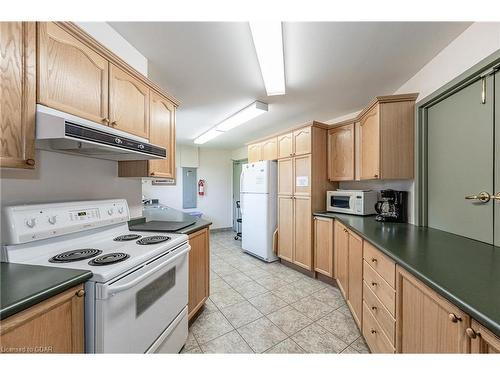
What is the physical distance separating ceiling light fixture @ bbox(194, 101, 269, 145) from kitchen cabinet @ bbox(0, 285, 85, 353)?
8.51 ft

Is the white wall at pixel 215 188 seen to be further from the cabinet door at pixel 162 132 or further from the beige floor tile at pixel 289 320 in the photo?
the beige floor tile at pixel 289 320

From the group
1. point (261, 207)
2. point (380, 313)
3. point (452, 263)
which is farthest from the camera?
Result: point (261, 207)

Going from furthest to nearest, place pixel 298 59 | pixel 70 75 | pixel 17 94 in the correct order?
pixel 298 59, pixel 70 75, pixel 17 94

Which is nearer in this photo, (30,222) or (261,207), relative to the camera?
(30,222)

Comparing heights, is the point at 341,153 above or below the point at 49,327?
above

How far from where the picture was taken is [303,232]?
120 inches

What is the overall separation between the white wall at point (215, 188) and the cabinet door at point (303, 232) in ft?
10.4

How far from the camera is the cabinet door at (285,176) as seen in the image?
10.7ft

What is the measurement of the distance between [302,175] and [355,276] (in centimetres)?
152

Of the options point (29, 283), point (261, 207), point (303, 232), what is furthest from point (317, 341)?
point (261, 207)

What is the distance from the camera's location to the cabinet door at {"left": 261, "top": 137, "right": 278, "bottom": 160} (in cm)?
354

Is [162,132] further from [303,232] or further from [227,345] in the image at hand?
[303,232]

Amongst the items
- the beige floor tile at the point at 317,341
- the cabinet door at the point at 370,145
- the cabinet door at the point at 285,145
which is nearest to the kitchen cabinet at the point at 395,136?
the cabinet door at the point at 370,145
